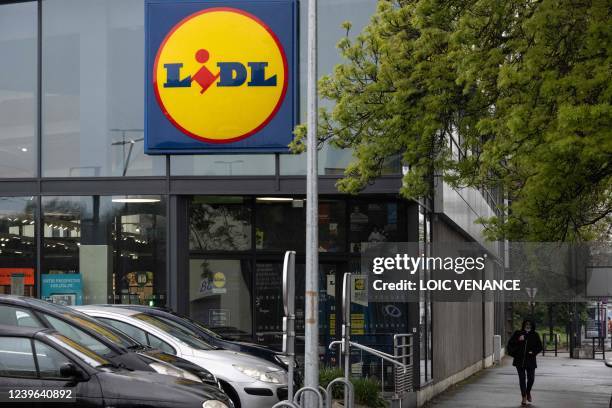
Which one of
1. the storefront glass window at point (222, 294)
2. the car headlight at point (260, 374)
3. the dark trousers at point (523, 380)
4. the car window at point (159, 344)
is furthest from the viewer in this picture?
the dark trousers at point (523, 380)

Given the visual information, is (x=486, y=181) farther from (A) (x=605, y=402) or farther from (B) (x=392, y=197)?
(A) (x=605, y=402)

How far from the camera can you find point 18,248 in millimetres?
18984

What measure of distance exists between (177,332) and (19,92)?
8527 millimetres

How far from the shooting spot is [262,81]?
1855 cm

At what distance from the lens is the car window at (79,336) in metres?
8.66

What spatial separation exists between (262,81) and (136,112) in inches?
93.1

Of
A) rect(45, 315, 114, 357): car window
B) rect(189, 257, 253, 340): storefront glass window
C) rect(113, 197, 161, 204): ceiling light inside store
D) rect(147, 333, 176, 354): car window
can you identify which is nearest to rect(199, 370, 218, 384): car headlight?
rect(45, 315, 114, 357): car window

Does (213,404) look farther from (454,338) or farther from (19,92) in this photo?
(454,338)

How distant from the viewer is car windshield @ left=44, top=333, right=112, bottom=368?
8219 millimetres

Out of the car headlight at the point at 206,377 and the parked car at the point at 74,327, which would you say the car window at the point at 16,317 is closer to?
the parked car at the point at 74,327

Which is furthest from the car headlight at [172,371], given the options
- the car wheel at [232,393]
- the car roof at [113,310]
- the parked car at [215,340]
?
the parked car at [215,340]

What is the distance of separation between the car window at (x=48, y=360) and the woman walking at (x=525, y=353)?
45.1 feet

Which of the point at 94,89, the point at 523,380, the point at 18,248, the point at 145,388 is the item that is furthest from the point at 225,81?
the point at 145,388

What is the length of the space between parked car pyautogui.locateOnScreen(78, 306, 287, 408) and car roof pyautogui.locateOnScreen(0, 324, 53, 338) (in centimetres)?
364
